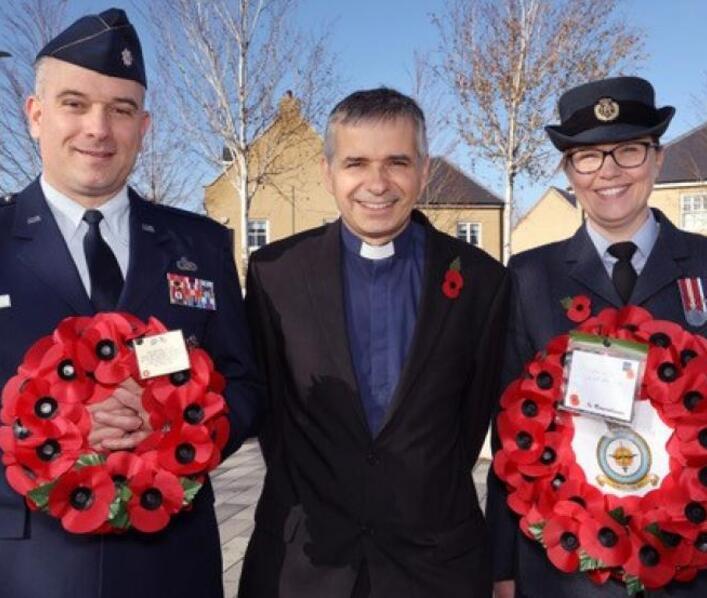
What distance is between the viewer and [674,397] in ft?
7.99

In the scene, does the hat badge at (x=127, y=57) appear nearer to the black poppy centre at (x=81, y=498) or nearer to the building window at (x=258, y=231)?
the black poppy centre at (x=81, y=498)

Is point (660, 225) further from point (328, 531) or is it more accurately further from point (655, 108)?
point (328, 531)

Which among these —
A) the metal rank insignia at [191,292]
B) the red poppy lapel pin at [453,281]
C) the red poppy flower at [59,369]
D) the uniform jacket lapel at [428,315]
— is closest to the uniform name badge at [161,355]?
the red poppy flower at [59,369]

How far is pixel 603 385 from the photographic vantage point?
2.48 meters

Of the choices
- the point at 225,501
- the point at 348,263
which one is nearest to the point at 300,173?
the point at 225,501

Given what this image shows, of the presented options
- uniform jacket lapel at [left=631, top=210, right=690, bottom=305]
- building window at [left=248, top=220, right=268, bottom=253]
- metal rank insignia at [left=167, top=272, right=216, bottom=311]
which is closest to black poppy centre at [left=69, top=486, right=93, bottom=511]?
metal rank insignia at [left=167, top=272, right=216, bottom=311]

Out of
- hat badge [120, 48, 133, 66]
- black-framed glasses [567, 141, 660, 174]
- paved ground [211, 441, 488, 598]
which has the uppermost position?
hat badge [120, 48, 133, 66]

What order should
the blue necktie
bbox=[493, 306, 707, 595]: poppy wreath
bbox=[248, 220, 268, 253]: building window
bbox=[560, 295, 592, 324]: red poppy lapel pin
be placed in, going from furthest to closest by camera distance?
bbox=[248, 220, 268, 253]: building window, bbox=[560, 295, 592, 324]: red poppy lapel pin, the blue necktie, bbox=[493, 306, 707, 595]: poppy wreath

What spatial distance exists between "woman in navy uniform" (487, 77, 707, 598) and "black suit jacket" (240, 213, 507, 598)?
12cm

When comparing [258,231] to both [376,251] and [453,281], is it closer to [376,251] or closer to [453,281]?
[376,251]

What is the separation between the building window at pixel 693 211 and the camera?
31266 millimetres

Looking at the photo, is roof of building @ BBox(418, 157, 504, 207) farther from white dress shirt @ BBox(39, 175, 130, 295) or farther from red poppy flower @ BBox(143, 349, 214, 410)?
red poppy flower @ BBox(143, 349, 214, 410)

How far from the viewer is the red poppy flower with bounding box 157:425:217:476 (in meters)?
2.28

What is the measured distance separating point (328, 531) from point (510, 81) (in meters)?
18.4
